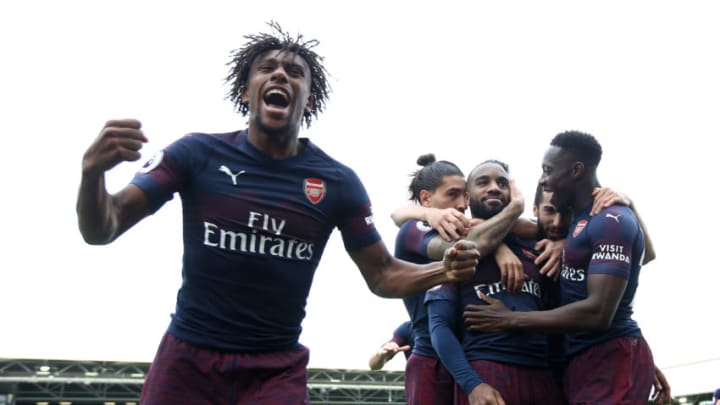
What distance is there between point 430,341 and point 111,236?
2392mm

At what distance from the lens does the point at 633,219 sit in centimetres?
412

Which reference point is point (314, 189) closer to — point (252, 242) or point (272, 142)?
point (272, 142)

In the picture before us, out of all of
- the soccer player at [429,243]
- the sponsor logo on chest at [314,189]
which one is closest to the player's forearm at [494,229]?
the soccer player at [429,243]

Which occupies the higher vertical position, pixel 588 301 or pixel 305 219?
pixel 305 219

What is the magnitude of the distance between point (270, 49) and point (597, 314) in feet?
7.86

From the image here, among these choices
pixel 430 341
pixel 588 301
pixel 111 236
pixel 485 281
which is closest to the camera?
pixel 111 236

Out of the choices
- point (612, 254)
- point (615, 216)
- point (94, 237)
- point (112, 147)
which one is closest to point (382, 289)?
point (612, 254)

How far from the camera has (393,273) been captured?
3.86 m

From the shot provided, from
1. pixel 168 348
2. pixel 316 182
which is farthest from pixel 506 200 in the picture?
pixel 168 348

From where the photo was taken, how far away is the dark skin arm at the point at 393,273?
3701 millimetres

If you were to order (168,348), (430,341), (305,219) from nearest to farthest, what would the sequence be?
(168,348)
(305,219)
(430,341)

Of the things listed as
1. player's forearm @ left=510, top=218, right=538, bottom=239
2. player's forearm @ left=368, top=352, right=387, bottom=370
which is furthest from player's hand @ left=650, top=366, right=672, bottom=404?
player's forearm @ left=368, top=352, right=387, bottom=370

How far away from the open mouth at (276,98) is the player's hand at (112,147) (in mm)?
1051

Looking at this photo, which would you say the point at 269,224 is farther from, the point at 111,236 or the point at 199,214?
the point at 111,236
